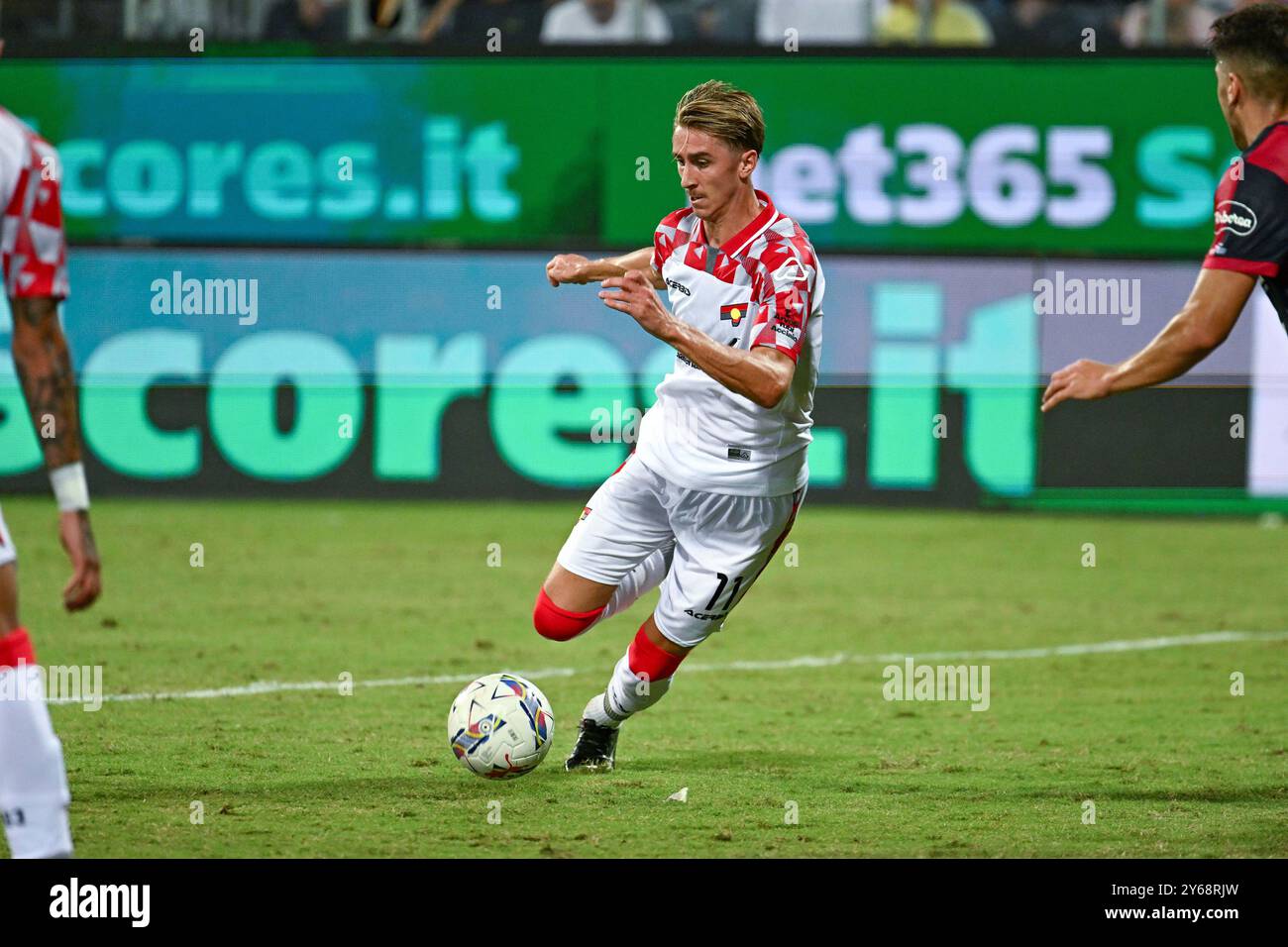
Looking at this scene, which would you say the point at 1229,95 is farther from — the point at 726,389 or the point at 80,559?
the point at 80,559

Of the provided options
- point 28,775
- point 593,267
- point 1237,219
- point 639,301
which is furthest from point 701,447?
point 28,775

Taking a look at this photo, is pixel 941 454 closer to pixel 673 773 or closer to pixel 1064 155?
pixel 1064 155

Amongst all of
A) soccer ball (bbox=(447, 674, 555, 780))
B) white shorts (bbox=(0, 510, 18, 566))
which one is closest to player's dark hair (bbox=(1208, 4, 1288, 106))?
soccer ball (bbox=(447, 674, 555, 780))

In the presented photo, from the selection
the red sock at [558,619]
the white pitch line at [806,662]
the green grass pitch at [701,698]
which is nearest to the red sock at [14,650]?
the green grass pitch at [701,698]

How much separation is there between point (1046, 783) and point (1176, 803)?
1.61ft

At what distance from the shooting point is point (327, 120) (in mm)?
13867

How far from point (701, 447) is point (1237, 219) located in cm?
195

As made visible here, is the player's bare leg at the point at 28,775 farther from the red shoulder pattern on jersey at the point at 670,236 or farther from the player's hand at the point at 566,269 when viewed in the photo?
the red shoulder pattern on jersey at the point at 670,236

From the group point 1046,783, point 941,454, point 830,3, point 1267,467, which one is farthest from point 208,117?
point 1046,783

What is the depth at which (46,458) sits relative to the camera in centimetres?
416

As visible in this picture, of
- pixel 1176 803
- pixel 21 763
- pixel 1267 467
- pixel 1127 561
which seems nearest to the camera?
pixel 21 763

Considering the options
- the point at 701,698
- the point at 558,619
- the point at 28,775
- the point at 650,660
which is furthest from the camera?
the point at 701,698

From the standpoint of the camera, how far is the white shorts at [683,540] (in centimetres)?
616

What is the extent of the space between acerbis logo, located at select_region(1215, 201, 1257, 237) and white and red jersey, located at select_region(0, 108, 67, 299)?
132 inches
